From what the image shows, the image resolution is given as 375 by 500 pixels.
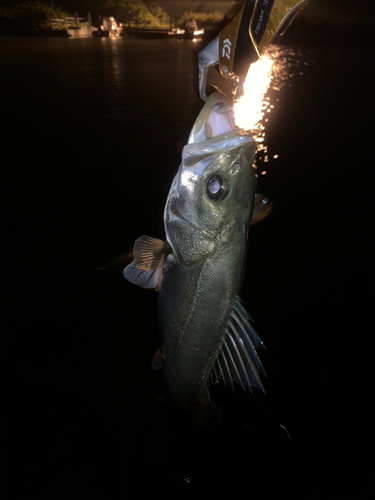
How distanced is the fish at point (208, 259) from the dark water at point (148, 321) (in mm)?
461

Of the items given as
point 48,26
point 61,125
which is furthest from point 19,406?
point 48,26

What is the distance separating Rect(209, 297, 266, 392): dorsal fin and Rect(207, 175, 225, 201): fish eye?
1.87 ft

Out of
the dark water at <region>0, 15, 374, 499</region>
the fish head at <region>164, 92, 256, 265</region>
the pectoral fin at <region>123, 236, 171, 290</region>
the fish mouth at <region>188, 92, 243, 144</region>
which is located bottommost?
the dark water at <region>0, 15, 374, 499</region>

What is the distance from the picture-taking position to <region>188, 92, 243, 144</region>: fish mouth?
149 cm

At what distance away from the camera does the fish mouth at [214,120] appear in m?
1.49

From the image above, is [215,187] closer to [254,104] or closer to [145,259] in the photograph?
[145,259]

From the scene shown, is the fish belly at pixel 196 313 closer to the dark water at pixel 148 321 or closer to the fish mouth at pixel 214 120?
the dark water at pixel 148 321

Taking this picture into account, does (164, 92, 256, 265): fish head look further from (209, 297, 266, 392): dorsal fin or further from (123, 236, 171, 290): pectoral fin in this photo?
(209, 297, 266, 392): dorsal fin

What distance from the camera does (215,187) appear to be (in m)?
1.60

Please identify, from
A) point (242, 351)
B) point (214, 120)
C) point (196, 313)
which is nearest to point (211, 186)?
point (214, 120)

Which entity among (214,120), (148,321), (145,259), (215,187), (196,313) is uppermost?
(214,120)

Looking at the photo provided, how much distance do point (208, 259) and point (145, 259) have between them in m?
0.37

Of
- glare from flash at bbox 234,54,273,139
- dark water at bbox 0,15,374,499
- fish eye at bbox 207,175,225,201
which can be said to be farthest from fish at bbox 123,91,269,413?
glare from flash at bbox 234,54,273,139

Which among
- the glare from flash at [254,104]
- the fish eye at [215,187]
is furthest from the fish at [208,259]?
the glare from flash at [254,104]
